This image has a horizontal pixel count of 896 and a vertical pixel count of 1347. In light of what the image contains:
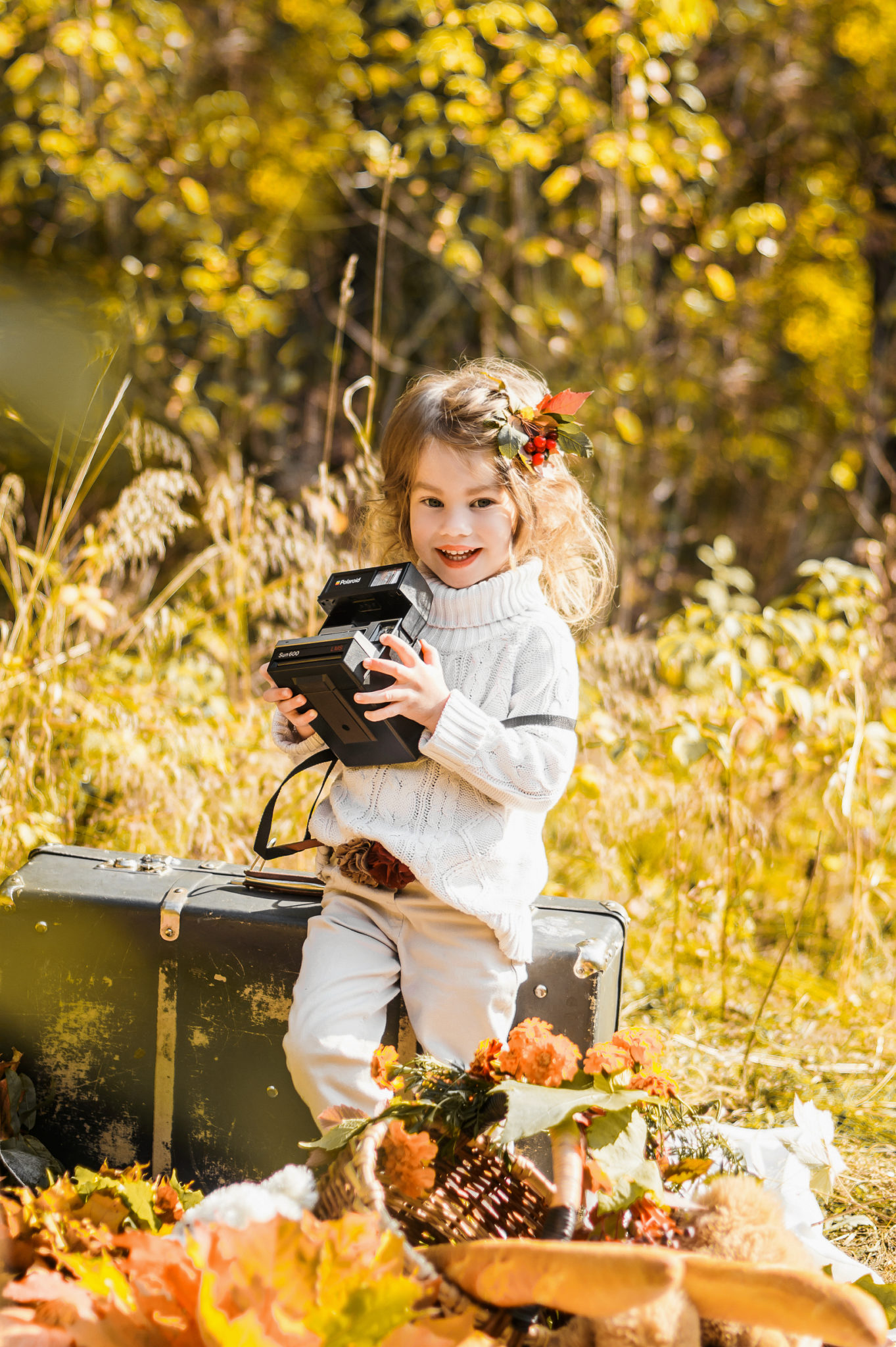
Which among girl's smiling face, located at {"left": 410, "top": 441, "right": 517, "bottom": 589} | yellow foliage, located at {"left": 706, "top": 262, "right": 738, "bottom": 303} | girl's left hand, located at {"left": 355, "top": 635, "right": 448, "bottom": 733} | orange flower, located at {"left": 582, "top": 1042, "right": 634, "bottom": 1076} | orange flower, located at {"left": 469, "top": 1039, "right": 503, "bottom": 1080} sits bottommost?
orange flower, located at {"left": 469, "top": 1039, "right": 503, "bottom": 1080}

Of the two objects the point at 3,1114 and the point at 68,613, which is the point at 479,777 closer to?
the point at 3,1114

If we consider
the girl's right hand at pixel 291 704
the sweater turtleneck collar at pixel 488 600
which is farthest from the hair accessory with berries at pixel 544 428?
the girl's right hand at pixel 291 704

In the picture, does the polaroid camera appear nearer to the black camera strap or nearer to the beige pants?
the black camera strap

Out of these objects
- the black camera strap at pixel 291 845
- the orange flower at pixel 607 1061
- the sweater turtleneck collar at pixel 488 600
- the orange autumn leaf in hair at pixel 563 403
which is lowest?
the black camera strap at pixel 291 845

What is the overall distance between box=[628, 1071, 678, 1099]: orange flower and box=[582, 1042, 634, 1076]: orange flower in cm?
1

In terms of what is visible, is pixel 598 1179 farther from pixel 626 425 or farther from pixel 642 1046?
pixel 626 425

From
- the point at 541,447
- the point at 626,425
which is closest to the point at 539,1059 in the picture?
the point at 541,447

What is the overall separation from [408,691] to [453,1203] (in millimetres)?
632

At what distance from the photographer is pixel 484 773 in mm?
1403

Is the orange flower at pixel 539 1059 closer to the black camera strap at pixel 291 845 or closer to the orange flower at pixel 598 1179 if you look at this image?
the orange flower at pixel 598 1179

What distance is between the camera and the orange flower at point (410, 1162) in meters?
0.90

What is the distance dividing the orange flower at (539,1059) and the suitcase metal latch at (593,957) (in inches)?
Answer: 19.1

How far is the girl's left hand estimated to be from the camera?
1369mm

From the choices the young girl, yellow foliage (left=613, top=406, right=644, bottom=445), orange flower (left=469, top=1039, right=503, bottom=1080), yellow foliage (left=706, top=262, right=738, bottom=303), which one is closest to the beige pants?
the young girl
